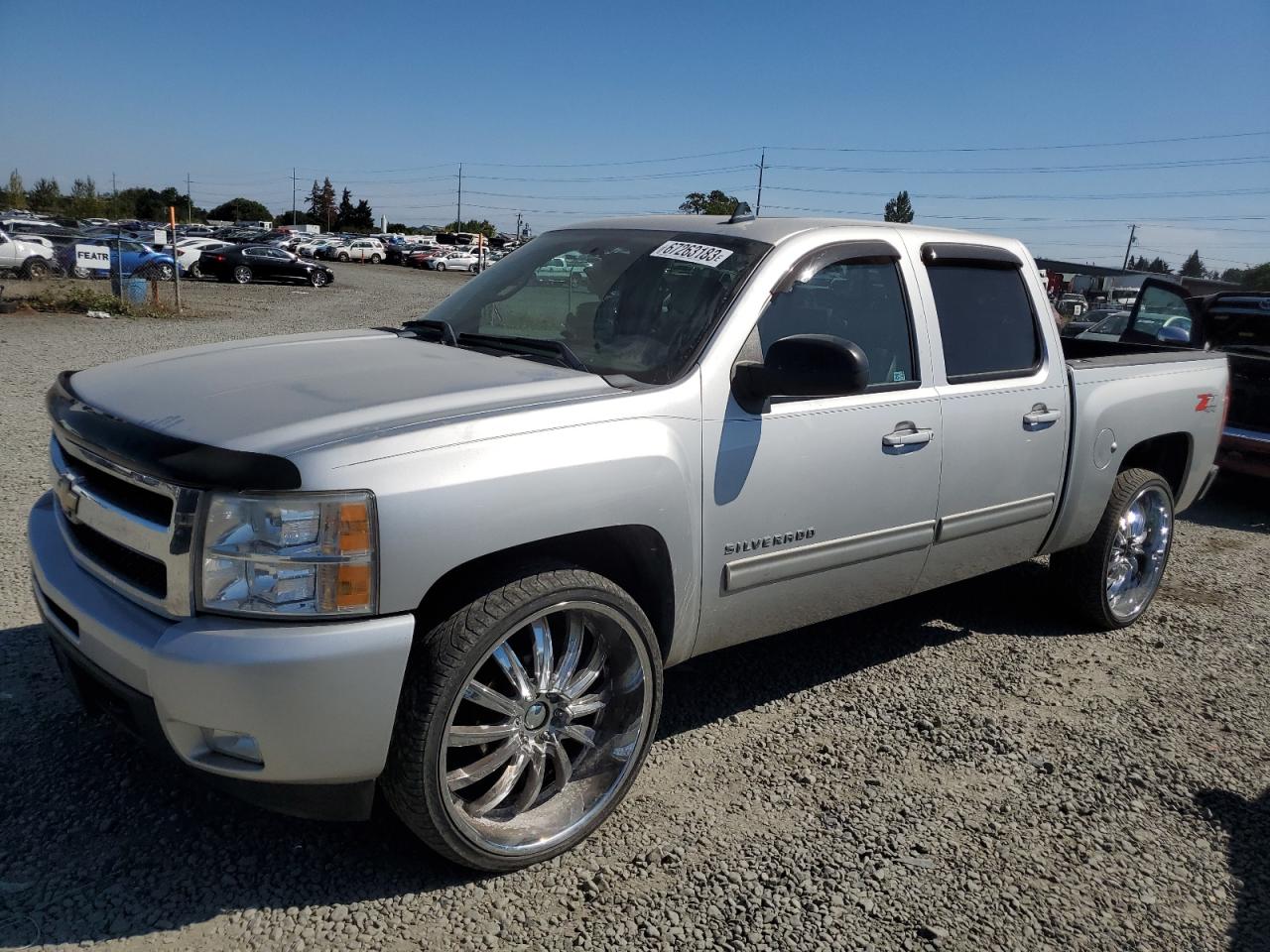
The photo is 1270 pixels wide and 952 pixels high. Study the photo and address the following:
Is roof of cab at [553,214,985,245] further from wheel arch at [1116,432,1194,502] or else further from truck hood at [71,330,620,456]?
wheel arch at [1116,432,1194,502]

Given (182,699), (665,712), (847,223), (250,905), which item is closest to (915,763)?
(665,712)

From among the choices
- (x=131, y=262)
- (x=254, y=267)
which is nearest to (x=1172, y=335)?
(x=131, y=262)

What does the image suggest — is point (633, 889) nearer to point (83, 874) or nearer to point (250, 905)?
point (250, 905)

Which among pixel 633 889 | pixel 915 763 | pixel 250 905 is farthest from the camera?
pixel 915 763

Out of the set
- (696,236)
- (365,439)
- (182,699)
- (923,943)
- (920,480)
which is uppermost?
(696,236)

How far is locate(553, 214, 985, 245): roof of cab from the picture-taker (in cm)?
353

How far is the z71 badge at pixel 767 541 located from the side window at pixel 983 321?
102 cm

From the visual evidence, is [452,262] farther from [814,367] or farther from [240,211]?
[240,211]

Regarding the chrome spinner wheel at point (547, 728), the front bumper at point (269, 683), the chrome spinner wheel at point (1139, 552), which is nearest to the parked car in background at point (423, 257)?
the chrome spinner wheel at point (1139, 552)

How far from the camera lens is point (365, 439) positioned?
93.1 inches

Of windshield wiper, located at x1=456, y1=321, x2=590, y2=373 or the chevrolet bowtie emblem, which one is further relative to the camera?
windshield wiper, located at x1=456, y1=321, x2=590, y2=373

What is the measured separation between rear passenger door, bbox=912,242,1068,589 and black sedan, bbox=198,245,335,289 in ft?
104

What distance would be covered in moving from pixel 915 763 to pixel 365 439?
7.72 feet

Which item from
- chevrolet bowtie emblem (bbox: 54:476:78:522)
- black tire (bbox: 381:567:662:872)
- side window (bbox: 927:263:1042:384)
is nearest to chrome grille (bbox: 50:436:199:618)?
chevrolet bowtie emblem (bbox: 54:476:78:522)
